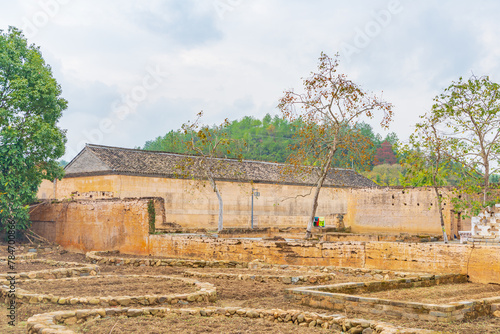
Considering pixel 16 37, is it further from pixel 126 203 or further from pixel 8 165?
pixel 126 203

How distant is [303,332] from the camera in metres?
7.00

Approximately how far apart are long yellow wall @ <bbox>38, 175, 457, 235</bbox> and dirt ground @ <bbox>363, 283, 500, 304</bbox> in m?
12.3

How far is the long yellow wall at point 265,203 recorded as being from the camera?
25109 mm

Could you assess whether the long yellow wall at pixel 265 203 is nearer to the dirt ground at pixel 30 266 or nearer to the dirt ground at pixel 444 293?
the dirt ground at pixel 30 266

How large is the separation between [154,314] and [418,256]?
6953mm

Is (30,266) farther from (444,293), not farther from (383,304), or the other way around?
(444,293)

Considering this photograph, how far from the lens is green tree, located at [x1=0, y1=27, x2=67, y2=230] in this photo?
Result: 72.1 ft

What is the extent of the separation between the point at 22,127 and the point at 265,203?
16281mm

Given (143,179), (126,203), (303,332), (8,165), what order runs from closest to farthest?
1. (303,332)
2. (126,203)
3. (8,165)
4. (143,179)

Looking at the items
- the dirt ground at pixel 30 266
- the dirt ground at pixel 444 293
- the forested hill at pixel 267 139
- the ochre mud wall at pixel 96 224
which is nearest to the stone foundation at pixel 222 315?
the dirt ground at pixel 444 293

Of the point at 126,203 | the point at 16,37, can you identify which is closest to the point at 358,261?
the point at 126,203

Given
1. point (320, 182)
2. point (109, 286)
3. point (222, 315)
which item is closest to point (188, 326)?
point (222, 315)

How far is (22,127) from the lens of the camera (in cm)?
2238

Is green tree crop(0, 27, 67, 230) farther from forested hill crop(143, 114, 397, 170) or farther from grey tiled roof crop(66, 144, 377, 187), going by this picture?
forested hill crop(143, 114, 397, 170)
